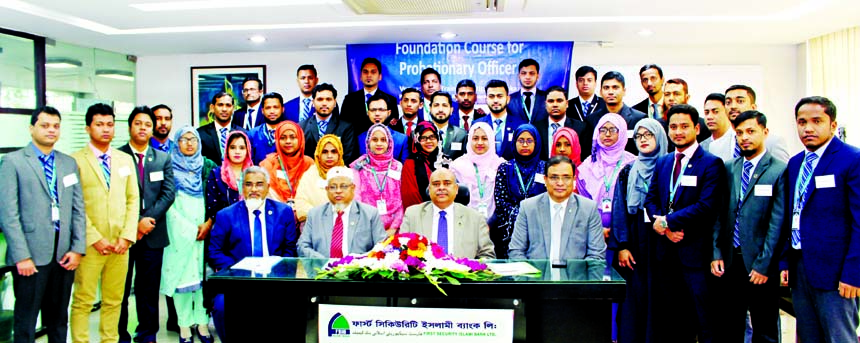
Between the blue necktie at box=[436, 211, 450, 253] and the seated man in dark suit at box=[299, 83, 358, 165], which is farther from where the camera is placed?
the seated man in dark suit at box=[299, 83, 358, 165]

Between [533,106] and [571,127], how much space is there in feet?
1.82

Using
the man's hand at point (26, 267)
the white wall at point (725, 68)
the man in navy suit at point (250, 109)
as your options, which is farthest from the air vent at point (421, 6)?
the white wall at point (725, 68)

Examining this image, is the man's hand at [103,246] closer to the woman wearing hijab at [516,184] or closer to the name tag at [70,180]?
the name tag at [70,180]

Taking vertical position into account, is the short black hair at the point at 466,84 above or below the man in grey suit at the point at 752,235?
above

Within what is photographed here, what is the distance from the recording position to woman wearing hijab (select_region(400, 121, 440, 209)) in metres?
5.19

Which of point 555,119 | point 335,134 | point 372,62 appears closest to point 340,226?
point 335,134

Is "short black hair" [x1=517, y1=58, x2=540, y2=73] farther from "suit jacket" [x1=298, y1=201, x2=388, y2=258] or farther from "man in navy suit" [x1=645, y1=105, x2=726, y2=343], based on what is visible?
"suit jacket" [x1=298, y1=201, x2=388, y2=258]

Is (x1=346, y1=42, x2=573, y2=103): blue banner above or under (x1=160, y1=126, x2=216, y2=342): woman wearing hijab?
above

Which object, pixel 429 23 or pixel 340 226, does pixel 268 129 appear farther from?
pixel 340 226

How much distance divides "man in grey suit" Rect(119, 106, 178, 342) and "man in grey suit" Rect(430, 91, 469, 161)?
2.32 metres

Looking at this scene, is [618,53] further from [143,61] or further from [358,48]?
[143,61]

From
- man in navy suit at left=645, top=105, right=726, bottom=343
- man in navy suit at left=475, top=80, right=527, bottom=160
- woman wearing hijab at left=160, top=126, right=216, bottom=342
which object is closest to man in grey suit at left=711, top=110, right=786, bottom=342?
man in navy suit at left=645, top=105, right=726, bottom=343

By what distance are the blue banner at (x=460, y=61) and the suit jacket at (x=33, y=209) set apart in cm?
309

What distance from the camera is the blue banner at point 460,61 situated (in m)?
6.43
